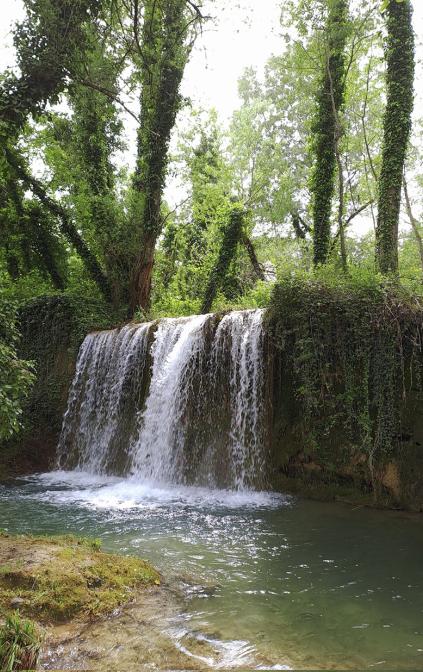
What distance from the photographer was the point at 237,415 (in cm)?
916

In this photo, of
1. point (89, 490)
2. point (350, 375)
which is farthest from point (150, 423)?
point (350, 375)

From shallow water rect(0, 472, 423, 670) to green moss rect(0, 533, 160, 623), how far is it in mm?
513

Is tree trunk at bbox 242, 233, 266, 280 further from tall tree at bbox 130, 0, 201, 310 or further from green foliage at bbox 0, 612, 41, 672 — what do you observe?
green foliage at bbox 0, 612, 41, 672

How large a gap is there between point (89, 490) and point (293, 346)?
464 centimetres

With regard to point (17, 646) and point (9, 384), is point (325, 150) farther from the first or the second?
point (17, 646)

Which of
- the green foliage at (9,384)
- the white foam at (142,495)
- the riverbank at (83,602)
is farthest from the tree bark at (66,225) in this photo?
the riverbank at (83,602)

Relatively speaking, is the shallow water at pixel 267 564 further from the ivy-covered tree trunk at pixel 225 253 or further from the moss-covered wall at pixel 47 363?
the ivy-covered tree trunk at pixel 225 253

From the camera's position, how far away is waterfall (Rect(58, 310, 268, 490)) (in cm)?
905

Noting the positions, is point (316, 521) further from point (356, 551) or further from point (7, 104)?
point (7, 104)

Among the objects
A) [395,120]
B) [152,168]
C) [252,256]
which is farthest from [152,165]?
[395,120]

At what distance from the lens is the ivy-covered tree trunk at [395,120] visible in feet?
36.9

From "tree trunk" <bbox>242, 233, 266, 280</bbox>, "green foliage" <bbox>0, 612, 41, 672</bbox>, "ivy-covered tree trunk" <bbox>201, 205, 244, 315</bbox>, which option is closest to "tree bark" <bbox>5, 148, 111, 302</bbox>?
"ivy-covered tree trunk" <bbox>201, 205, 244, 315</bbox>

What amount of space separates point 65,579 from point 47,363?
995 centimetres

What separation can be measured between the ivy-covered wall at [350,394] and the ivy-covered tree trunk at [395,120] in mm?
3393
